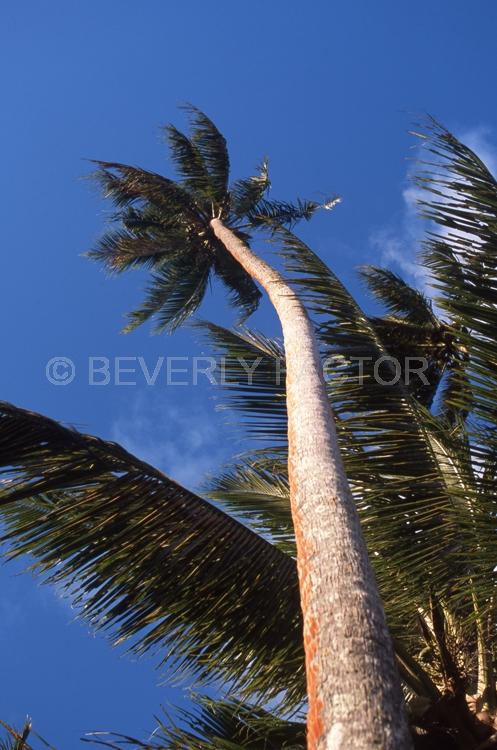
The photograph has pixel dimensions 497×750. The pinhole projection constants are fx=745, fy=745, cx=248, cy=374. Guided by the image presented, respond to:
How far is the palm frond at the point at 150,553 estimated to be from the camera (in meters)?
4.64

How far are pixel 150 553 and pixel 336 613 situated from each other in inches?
91.6

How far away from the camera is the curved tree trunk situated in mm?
2172

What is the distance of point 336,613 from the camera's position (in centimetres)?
262

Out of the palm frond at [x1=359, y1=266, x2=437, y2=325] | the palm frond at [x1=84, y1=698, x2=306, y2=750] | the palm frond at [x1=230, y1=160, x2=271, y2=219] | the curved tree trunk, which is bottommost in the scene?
the palm frond at [x1=84, y1=698, x2=306, y2=750]

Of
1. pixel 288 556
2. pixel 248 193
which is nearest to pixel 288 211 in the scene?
pixel 248 193

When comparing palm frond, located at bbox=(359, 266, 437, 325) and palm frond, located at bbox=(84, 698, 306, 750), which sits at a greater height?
palm frond, located at bbox=(359, 266, 437, 325)

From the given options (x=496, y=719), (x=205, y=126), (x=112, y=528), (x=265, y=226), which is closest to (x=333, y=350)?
(x=112, y=528)

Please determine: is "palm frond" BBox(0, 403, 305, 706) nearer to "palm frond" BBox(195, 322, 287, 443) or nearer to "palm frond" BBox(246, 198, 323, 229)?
"palm frond" BBox(195, 322, 287, 443)

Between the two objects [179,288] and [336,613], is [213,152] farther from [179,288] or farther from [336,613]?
[336,613]

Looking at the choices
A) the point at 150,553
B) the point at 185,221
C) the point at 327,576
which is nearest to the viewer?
the point at 327,576

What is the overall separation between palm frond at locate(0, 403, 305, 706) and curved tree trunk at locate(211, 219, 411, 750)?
1.00m

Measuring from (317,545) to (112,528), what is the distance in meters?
1.98

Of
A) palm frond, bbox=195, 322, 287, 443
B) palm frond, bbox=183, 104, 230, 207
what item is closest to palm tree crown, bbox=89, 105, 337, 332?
palm frond, bbox=183, 104, 230, 207

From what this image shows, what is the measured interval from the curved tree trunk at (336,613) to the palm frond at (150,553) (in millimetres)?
1003
